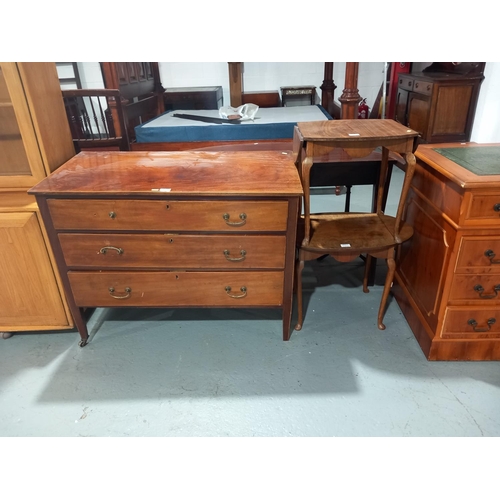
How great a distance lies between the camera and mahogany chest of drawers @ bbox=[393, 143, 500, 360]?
157 cm

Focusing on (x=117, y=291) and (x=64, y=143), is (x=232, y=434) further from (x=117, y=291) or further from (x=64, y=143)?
(x=64, y=143)

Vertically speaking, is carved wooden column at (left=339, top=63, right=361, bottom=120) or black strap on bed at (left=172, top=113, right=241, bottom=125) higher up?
carved wooden column at (left=339, top=63, right=361, bottom=120)

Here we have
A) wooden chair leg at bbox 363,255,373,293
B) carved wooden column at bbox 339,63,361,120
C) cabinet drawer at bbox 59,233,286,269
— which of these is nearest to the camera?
cabinet drawer at bbox 59,233,286,269

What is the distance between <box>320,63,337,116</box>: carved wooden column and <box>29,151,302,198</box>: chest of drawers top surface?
3.35 m

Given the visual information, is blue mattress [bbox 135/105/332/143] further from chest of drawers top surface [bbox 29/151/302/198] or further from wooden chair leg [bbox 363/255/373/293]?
wooden chair leg [bbox 363/255/373/293]

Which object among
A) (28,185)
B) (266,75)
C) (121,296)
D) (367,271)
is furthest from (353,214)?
(266,75)

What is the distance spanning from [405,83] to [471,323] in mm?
4166

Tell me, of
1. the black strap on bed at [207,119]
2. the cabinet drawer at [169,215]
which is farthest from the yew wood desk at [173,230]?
the black strap on bed at [207,119]

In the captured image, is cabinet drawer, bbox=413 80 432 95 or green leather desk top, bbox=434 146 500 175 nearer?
green leather desk top, bbox=434 146 500 175

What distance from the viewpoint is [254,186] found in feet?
5.44

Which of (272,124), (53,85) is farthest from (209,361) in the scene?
(272,124)

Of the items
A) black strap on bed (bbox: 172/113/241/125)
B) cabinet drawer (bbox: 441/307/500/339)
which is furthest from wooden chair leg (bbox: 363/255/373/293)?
black strap on bed (bbox: 172/113/241/125)

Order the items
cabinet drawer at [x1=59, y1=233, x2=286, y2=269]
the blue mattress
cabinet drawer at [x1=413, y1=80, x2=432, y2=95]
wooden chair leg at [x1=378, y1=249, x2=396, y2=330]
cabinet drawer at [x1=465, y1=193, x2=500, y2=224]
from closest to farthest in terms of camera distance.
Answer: cabinet drawer at [x1=465, y1=193, x2=500, y2=224]
cabinet drawer at [x1=59, y1=233, x2=286, y2=269]
wooden chair leg at [x1=378, y1=249, x2=396, y2=330]
the blue mattress
cabinet drawer at [x1=413, y1=80, x2=432, y2=95]

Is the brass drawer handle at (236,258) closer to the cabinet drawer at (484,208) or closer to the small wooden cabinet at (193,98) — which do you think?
the cabinet drawer at (484,208)
